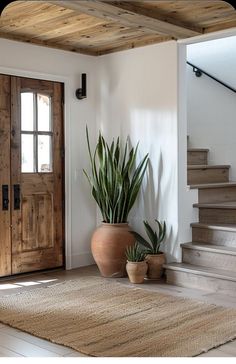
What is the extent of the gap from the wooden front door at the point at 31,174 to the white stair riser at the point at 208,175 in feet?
4.72

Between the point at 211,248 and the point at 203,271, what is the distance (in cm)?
26

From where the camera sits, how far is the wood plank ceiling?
3635 mm

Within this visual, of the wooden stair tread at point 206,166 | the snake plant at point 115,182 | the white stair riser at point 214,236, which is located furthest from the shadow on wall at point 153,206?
the wooden stair tread at point 206,166

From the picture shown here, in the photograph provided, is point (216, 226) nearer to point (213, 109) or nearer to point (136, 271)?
point (136, 271)

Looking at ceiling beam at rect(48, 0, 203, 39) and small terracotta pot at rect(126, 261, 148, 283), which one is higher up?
ceiling beam at rect(48, 0, 203, 39)

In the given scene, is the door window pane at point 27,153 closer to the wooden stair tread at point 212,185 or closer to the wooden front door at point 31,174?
the wooden front door at point 31,174

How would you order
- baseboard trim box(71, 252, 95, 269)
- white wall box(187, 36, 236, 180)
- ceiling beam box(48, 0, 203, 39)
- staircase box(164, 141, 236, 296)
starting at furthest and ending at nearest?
white wall box(187, 36, 236, 180) < baseboard trim box(71, 252, 95, 269) < staircase box(164, 141, 236, 296) < ceiling beam box(48, 0, 203, 39)

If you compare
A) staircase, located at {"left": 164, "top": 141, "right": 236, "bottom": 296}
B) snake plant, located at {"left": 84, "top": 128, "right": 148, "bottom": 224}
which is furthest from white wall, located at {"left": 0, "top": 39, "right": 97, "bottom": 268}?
staircase, located at {"left": 164, "top": 141, "right": 236, "bottom": 296}

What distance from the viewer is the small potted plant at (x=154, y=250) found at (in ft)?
14.8

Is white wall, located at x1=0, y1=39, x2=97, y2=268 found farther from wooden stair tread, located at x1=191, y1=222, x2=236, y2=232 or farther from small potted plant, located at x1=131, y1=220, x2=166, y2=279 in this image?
wooden stair tread, located at x1=191, y1=222, x2=236, y2=232

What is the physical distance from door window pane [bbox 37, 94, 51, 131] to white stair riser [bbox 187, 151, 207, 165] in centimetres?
174

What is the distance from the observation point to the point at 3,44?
14.9ft

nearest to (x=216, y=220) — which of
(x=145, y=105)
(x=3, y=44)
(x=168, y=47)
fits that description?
(x=145, y=105)

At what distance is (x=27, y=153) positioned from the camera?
476 cm
